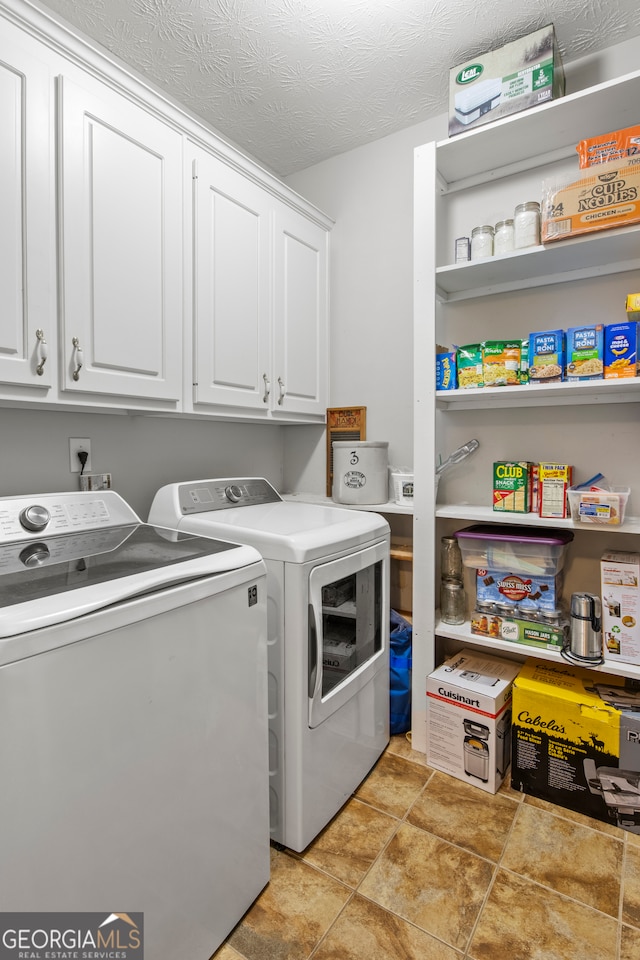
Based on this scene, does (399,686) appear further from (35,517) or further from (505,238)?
(505,238)

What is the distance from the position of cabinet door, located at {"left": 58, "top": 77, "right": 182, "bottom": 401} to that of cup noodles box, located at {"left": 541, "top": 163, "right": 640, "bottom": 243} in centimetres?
127

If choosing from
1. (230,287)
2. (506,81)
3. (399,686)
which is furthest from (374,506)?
(506,81)

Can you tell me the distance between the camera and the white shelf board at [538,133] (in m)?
1.65

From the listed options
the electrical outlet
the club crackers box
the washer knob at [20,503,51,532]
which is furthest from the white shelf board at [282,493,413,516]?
the washer knob at [20,503,51,532]

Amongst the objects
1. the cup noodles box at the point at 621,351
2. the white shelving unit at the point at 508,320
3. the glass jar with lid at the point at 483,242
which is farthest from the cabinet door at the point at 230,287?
the cup noodles box at the point at 621,351

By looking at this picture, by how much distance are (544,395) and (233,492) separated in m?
1.28

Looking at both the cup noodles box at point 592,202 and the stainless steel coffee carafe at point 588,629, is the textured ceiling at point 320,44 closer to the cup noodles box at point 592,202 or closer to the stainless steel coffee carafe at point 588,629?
the cup noodles box at point 592,202

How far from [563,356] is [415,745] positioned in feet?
5.19

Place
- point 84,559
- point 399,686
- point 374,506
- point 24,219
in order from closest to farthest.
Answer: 1. point 84,559
2. point 24,219
3. point 399,686
4. point 374,506

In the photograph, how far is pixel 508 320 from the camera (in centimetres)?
208

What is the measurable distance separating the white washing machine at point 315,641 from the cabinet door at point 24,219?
700mm

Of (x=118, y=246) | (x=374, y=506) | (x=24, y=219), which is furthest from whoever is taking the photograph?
(x=374, y=506)

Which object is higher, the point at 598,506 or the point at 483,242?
the point at 483,242

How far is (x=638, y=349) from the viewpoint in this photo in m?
1.62
